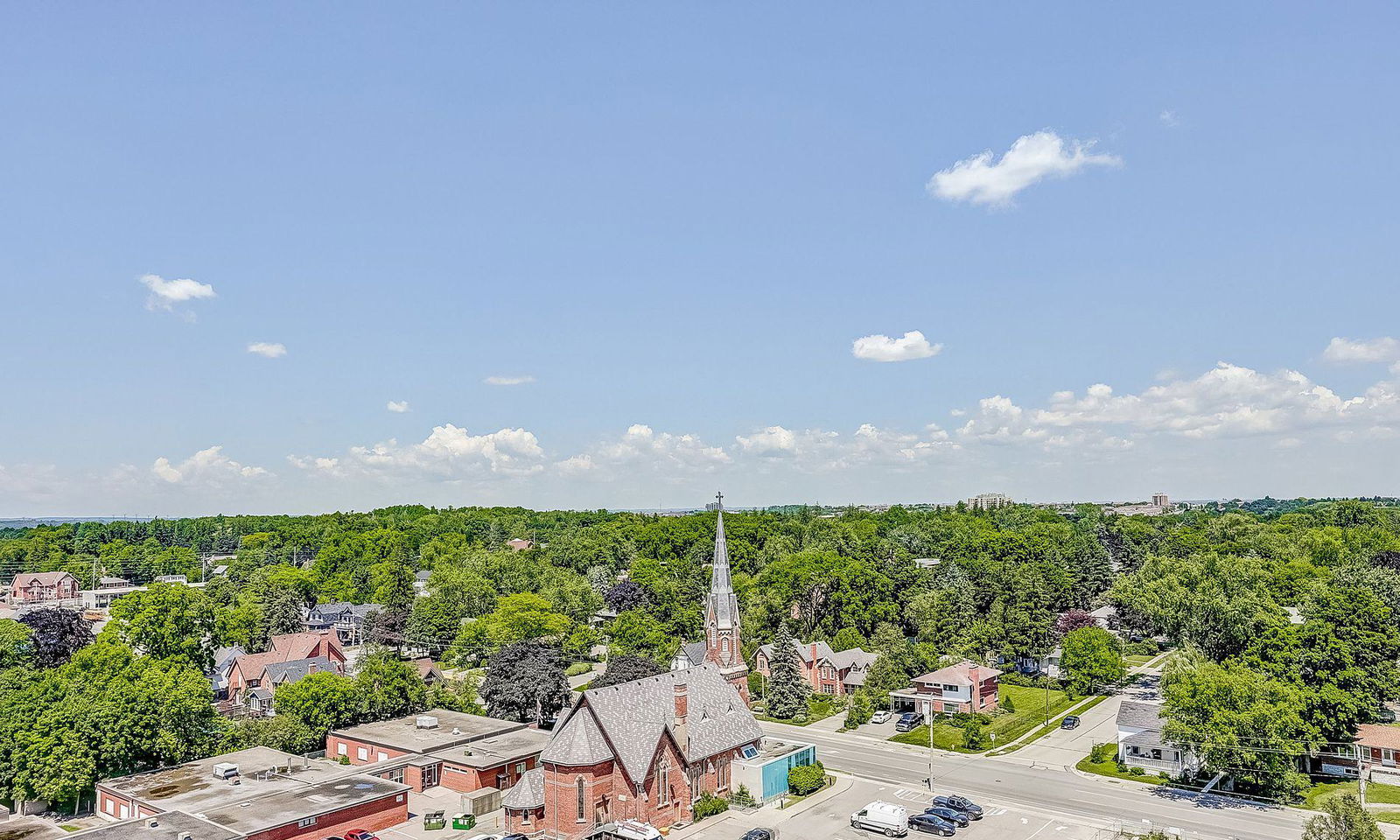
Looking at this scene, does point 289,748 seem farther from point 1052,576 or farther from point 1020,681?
point 1052,576

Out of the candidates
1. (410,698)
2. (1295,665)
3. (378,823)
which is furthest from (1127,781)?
(410,698)

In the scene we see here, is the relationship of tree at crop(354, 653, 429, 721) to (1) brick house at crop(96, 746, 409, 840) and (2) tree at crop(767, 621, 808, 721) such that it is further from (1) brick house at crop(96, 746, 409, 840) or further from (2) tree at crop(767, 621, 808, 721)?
(2) tree at crop(767, 621, 808, 721)

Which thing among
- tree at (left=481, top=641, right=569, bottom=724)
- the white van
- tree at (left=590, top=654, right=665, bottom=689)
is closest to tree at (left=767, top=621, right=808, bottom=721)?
tree at (left=590, top=654, right=665, bottom=689)

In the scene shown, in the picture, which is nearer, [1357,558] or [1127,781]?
[1127,781]

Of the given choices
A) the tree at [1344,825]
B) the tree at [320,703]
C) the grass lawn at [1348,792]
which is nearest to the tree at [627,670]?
the tree at [320,703]

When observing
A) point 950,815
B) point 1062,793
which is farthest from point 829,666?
point 950,815

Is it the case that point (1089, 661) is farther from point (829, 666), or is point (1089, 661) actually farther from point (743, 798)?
point (743, 798)
